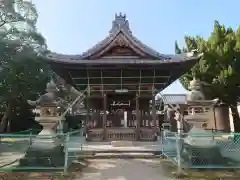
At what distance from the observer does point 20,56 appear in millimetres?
23531

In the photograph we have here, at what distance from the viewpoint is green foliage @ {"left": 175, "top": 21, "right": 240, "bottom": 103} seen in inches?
686

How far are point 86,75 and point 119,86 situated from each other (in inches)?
94.9

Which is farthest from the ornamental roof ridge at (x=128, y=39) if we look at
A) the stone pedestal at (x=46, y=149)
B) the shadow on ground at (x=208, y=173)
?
the shadow on ground at (x=208, y=173)

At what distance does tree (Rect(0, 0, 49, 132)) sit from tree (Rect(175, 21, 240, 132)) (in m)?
16.3

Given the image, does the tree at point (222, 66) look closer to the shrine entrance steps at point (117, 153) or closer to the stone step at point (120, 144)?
the stone step at point (120, 144)

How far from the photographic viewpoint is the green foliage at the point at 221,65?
1742cm

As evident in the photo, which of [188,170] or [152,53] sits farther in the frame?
[152,53]

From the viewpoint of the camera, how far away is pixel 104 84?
14.7 metres

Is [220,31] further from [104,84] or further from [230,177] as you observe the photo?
[230,177]

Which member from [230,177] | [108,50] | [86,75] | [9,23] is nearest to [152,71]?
[108,50]

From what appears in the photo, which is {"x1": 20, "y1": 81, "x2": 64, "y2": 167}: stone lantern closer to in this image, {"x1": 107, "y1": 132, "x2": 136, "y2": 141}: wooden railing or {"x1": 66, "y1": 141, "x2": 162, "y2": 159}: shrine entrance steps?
{"x1": 66, "y1": 141, "x2": 162, "y2": 159}: shrine entrance steps

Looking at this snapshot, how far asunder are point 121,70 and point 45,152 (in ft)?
22.4

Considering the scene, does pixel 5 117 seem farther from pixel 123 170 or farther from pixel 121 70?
pixel 123 170

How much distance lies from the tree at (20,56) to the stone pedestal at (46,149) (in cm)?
1460
